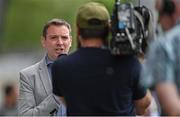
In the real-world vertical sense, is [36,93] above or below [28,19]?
above

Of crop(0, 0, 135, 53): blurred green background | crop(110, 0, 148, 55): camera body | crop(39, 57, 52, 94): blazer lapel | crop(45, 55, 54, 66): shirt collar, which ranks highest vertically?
crop(110, 0, 148, 55): camera body

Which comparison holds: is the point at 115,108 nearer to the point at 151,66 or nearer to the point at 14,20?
the point at 151,66

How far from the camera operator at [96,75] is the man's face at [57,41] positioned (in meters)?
1.83

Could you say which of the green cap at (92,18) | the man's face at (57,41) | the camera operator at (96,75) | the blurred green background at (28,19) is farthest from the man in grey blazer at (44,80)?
the blurred green background at (28,19)

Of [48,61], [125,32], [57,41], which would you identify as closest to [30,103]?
[48,61]

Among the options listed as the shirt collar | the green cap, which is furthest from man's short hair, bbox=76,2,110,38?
Answer: the shirt collar

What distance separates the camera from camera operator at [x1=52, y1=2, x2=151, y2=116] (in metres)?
5.51

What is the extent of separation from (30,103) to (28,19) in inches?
837

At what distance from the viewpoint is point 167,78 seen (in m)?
4.87

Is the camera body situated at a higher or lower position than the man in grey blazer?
higher

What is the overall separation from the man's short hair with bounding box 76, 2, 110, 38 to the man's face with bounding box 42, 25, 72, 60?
1822mm

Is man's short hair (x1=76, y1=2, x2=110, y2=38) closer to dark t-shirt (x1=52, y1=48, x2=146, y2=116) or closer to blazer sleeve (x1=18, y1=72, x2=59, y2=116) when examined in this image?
dark t-shirt (x1=52, y1=48, x2=146, y2=116)

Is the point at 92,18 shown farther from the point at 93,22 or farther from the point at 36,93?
the point at 36,93

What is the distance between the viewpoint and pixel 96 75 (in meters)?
5.54
